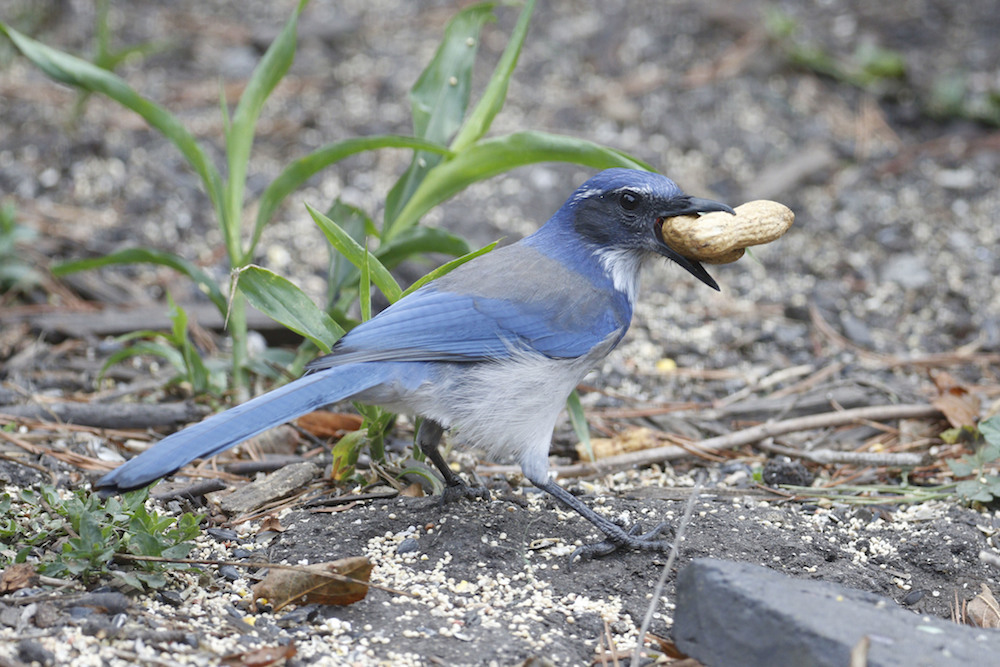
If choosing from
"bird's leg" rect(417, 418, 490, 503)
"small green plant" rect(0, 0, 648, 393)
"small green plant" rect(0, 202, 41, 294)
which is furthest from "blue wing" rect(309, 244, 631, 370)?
"small green plant" rect(0, 202, 41, 294)

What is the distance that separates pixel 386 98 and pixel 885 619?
5.54 meters

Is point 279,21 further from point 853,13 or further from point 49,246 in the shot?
point 853,13

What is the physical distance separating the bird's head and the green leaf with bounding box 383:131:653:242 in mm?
184

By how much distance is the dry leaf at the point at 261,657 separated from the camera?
8.59ft

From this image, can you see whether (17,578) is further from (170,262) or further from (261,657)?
(170,262)

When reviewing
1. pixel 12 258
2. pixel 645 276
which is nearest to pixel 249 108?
pixel 12 258

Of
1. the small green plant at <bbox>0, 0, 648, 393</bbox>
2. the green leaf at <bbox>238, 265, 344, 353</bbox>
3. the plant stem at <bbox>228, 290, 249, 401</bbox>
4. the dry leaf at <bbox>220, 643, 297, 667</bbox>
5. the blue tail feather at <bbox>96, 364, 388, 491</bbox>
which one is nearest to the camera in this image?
the dry leaf at <bbox>220, 643, 297, 667</bbox>

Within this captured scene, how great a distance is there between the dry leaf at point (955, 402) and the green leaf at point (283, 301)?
8.36ft

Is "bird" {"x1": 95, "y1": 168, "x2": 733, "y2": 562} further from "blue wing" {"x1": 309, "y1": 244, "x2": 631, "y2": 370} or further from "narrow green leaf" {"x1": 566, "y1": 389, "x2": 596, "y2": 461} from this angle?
"narrow green leaf" {"x1": 566, "y1": 389, "x2": 596, "y2": 461}

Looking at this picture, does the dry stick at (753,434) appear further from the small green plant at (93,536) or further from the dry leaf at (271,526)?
the small green plant at (93,536)

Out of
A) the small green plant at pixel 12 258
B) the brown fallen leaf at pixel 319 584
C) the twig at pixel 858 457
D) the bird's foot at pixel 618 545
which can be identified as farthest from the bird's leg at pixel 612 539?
the small green plant at pixel 12 258

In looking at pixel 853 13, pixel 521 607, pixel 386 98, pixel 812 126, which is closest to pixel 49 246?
pixel 386 98

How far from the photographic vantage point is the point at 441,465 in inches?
151

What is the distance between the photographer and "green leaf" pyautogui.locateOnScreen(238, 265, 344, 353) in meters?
3.70
